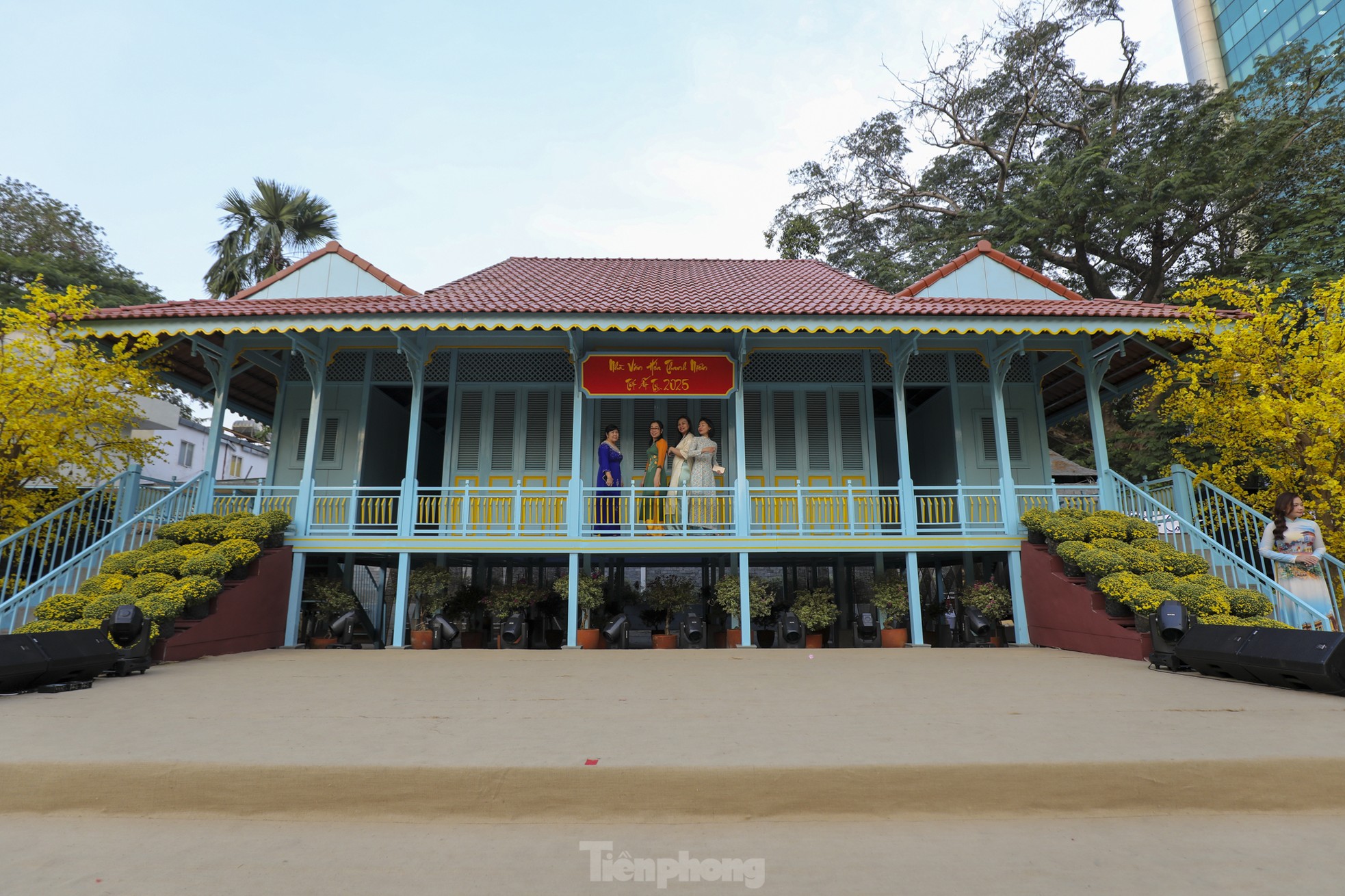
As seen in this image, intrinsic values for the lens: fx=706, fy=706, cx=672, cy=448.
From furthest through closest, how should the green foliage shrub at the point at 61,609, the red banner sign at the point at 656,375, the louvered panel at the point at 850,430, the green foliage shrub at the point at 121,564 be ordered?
the louvered panel at the point at 850,430 < the red banner sign at the point at 656,375 < the green foliage shrub at the point at 121,564 < the green foliage shrub at the point at 61,609

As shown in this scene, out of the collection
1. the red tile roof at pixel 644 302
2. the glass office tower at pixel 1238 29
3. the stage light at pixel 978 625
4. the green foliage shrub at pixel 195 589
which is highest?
the glass office tower at pixel 1238 29

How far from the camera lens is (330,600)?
10148mm

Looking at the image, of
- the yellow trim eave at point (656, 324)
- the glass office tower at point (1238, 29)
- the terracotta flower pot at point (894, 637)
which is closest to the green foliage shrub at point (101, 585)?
the yellow trim eave at point (656, 324)

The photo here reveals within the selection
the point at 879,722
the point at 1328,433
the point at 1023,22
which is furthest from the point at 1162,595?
the point at 1023,22

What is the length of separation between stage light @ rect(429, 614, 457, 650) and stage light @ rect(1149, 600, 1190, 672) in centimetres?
834

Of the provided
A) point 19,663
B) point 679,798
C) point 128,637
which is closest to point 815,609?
point 679,798

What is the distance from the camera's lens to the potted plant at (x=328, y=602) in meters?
10.2

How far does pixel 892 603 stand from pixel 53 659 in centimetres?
911

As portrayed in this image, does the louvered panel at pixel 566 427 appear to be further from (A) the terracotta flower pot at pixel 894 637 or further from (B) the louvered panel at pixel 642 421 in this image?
(A) the terracotta flower pot at pixel 894 637

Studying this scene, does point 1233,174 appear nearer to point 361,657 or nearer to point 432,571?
point 432,571

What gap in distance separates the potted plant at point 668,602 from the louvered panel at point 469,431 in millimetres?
3792

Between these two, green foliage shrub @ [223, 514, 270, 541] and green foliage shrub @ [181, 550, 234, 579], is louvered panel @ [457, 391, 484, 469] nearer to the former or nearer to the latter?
green foliage shrub @ [223, 514, 270, 541]

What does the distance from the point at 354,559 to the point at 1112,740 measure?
11.2 metres

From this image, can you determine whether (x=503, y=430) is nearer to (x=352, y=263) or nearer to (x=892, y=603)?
(x=352, y=263)
